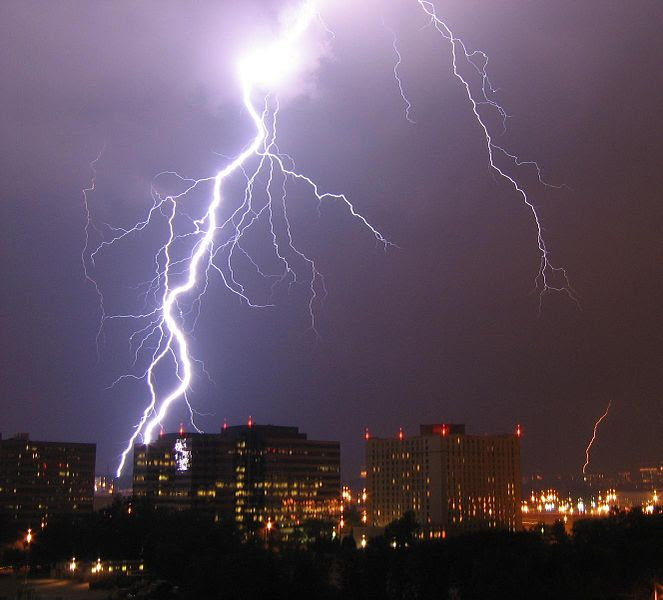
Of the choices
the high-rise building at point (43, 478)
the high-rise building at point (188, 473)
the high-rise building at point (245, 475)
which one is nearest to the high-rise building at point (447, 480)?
the high-rise building at point (245, 475)

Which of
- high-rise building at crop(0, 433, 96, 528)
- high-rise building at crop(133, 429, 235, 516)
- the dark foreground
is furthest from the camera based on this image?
high-rise building at crop(0, 433, 96, 528)

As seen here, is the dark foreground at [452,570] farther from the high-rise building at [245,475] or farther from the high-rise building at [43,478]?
the high-rise building at [43,478]

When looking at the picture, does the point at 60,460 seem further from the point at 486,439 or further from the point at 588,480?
the point at 588,480

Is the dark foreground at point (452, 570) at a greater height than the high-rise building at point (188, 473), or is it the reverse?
the high-rise building at point (188, 473)

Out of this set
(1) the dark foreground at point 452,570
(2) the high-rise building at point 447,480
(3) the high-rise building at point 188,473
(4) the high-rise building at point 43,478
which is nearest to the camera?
(1) the dark foreground at point 452,570

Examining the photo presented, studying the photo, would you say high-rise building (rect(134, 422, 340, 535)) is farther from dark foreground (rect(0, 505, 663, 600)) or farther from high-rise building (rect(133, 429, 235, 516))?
dark foreground (rect(0, 505, 663, 600))

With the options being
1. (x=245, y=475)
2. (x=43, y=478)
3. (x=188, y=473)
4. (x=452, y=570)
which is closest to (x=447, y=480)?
(x=245, y=475)

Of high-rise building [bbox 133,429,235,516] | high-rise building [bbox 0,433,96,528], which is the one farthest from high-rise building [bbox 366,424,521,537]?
high-rise building [bbox 0,433,96,528]
